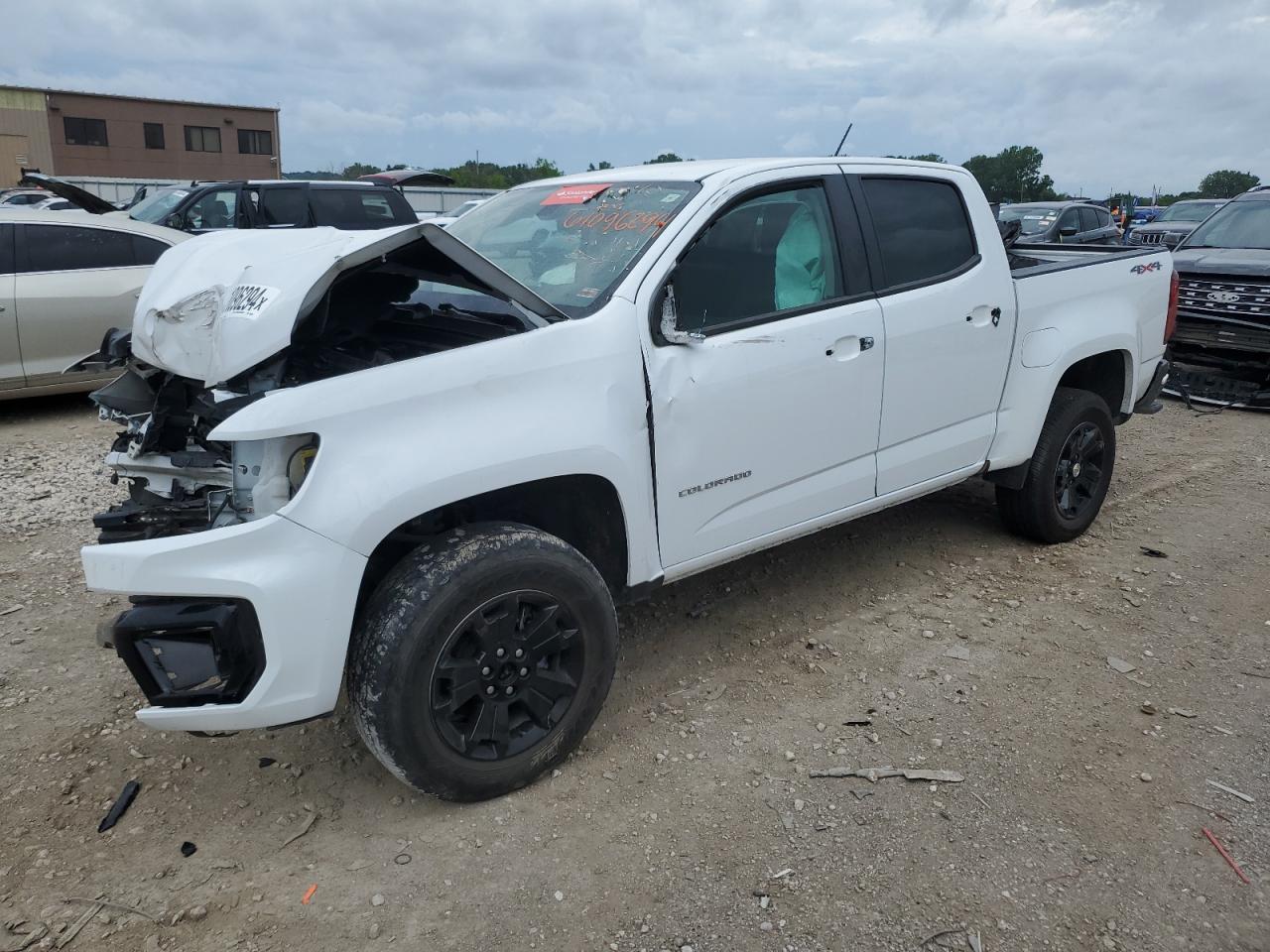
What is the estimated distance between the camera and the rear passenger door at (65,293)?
6.82m

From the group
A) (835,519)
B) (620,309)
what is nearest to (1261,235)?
(835,519)

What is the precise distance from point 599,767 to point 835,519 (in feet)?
4.70

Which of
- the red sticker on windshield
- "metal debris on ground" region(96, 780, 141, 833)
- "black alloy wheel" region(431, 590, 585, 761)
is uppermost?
the red sticker on windshield

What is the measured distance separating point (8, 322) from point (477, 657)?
19.1 feet

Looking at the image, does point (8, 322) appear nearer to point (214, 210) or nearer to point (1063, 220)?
point (214, 210)

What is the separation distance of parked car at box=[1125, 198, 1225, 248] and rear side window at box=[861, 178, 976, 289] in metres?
16.0

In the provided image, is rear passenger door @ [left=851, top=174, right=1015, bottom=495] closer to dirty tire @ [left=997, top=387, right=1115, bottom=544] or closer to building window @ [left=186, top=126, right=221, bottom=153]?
dirty tire @ [left=997, top=387, right=1115, bottom=544]

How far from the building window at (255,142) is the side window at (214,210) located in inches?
1754

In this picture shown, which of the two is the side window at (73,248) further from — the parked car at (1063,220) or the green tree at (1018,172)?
the green tree at (1018,172)

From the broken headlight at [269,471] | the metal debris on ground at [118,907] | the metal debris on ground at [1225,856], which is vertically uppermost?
the broken headlight at [269,471]

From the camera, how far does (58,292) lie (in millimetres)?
6906

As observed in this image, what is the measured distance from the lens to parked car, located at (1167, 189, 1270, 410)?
8.17m

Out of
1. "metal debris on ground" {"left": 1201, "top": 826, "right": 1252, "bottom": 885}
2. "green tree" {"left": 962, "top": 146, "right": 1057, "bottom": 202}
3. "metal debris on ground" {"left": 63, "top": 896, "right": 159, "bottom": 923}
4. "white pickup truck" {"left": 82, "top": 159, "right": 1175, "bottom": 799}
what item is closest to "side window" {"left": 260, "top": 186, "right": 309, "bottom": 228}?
"white pickup truck" {"left": 82, "top": 159, "right": 1175, "bottom": 799}

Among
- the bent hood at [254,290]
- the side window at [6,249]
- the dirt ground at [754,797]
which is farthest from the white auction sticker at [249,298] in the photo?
the side window at [6,249]
